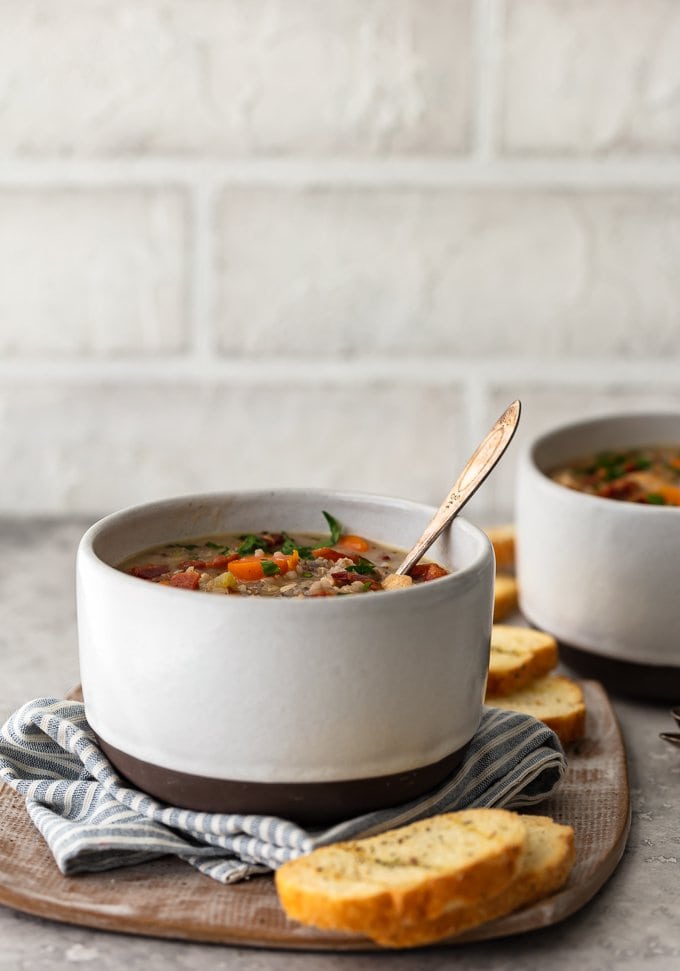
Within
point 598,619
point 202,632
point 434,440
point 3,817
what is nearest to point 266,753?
point 202,632

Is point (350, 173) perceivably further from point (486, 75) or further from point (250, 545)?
point (250, 545)

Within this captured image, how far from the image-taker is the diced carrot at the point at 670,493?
159cm

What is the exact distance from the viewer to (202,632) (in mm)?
1054

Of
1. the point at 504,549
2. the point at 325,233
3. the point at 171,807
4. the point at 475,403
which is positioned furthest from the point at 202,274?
the point at 171,807

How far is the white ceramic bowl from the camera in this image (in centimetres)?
105

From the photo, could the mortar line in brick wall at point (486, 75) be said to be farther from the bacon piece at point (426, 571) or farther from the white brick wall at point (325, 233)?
the bacon piece at point (426, 571)

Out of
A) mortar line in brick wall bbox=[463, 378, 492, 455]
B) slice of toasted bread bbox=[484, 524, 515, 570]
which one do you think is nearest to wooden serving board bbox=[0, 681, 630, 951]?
slice of toasted bread bbox=[484, 524, 515, 570]

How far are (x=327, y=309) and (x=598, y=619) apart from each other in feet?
3.08

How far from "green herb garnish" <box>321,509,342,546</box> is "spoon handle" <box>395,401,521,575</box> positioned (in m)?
0.08

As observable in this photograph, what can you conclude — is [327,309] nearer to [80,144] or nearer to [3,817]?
[80,144]

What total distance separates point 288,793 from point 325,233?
1340mm

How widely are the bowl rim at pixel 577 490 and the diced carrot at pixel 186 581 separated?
1.64 ft

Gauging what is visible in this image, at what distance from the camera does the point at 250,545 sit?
129 cm

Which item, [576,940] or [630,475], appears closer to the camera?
[576,940]
